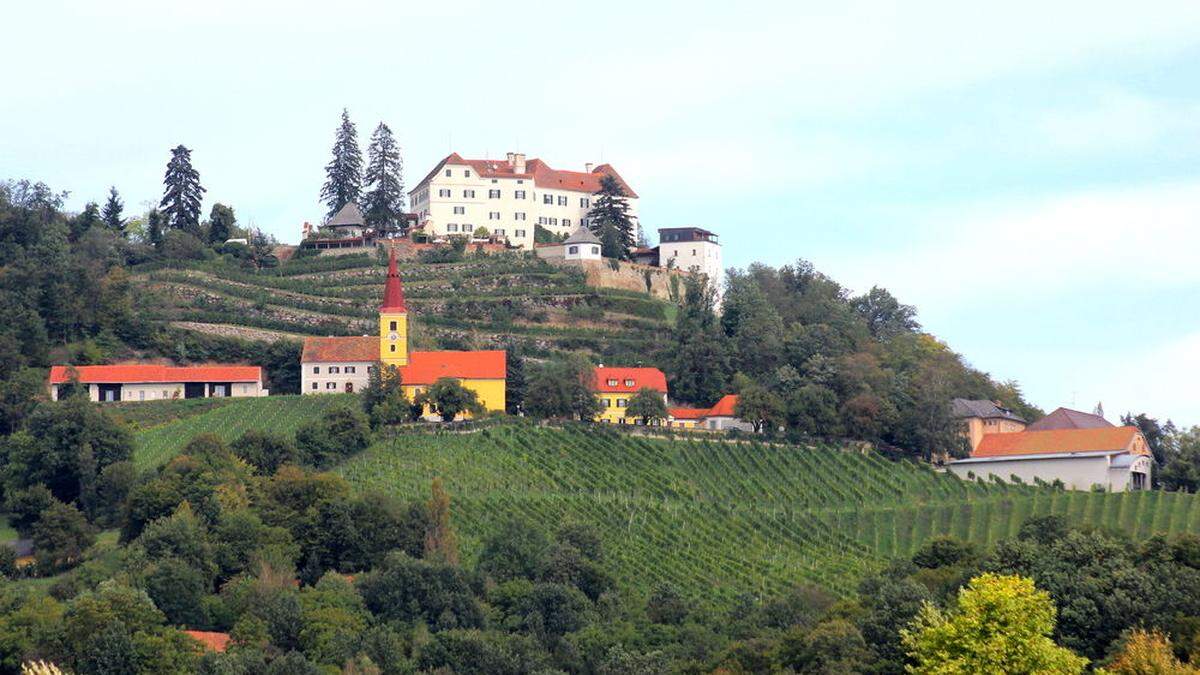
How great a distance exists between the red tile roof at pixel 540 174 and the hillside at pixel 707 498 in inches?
1009

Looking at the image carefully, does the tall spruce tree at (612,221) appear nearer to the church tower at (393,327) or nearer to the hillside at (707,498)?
the church tower at (393,327)

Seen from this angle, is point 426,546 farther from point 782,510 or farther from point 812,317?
point 812,317

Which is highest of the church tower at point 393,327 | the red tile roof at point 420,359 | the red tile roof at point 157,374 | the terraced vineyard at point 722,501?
the church tower at point 393,327

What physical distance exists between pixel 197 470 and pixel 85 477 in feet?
20.5

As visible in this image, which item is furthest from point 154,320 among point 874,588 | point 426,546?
point 874,588

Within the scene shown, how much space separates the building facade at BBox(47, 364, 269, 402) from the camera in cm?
9325

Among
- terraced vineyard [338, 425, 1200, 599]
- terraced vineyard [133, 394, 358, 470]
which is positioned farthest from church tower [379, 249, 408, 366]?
terraced vineyard [338, 425, 1200, 599]

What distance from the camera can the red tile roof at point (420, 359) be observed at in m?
91.8

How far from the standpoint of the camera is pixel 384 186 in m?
116

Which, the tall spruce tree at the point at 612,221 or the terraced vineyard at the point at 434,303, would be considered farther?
the tall spruce tree at the point at 612,221

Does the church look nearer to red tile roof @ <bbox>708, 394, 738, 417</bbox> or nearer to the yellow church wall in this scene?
the yellow church wall

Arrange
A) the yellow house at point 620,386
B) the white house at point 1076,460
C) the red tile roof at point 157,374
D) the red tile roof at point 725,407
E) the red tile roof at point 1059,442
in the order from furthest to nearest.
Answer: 1. the yellow house at point 620,386
2. the red tile roof at point 725,407
3. the red tile roof at point 157,374
4. the red tile roof at point 1059,442
5. the white house at point 1076,460

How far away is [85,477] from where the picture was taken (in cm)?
8144

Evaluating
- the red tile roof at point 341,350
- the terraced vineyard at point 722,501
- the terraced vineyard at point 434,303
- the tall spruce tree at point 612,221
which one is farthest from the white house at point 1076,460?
the red tile roof at point 341,350
